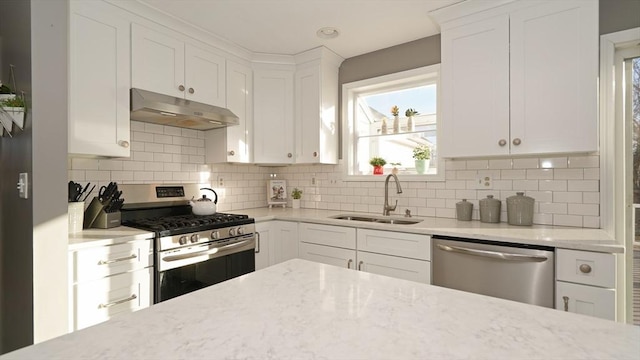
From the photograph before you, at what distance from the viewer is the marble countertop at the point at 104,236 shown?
6.11ft

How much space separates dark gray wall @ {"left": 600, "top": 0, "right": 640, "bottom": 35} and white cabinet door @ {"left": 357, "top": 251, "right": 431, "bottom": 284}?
1.98m

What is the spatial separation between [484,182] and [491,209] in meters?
0.26

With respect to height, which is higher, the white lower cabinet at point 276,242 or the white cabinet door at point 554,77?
the white cabinet door at point 554,77

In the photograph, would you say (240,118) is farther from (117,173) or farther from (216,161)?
(117,173)

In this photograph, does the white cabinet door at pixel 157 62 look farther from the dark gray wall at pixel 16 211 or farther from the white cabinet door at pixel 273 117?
the white cabinet door at pixel 273 117

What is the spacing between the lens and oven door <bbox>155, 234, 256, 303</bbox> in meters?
2.22

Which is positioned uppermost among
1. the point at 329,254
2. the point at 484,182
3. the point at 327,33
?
the point at 327,33

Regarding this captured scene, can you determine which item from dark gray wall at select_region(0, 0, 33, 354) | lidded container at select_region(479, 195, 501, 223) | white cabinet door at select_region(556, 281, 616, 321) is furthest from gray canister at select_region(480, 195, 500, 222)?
dark gray wall at select_region(0, 0, 33, 354)

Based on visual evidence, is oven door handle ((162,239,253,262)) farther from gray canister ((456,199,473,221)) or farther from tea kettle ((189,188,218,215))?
gray canister ((456,199,473,221))

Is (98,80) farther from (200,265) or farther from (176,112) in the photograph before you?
(200,265)

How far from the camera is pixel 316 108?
10.8 ft

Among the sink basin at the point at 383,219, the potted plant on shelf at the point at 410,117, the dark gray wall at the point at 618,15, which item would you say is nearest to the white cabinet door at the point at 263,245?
the sink basin at the point at 383,219

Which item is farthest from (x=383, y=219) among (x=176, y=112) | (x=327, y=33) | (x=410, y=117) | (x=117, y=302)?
(x=117, y=302)

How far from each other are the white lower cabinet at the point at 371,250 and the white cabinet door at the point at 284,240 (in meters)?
0.08
